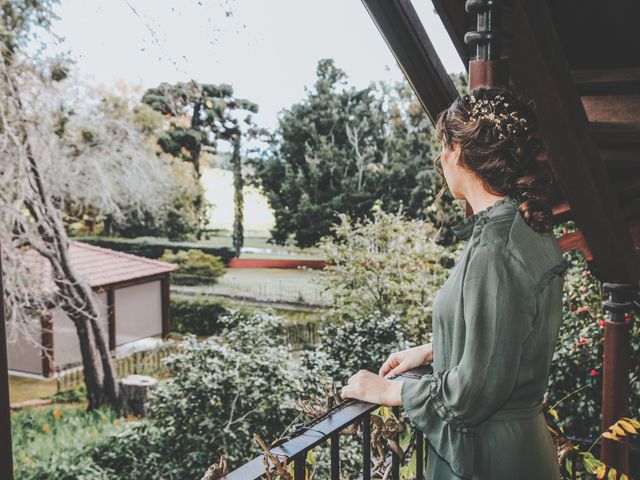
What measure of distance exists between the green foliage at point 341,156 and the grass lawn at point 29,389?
4640mm

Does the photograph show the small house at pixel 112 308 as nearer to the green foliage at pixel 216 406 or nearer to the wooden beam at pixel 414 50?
the green foliage at pixel 216 406

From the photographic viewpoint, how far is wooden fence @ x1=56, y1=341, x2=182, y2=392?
9586mm

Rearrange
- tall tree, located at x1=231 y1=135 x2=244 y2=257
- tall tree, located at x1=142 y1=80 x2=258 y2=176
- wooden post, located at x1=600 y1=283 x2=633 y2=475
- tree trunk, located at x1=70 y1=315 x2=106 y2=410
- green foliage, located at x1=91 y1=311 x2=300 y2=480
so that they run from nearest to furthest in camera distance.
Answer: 1. wooden post, located at x1=600 y1=283 x2=633 y2=475
2. green foliage, located at x1=91 y1=311 x2=300 y2=480
3. tree trunk, located at x1=70 y1=315 x2=106 y2=410
4. tall tree, located at x1=142 y1=80 x2=258 y2=176
5. tall tree, located at x1=231 y1=135 x2=244 y2=257

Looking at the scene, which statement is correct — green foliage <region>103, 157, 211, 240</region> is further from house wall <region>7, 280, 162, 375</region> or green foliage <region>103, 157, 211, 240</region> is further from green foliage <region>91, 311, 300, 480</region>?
green foliage <region>91, 311, 300, 480</region>

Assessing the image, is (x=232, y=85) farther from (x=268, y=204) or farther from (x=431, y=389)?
(x=431, y=389)

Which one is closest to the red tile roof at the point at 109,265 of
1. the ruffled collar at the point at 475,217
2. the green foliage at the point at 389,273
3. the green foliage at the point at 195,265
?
the green foliage at the point at 195,265

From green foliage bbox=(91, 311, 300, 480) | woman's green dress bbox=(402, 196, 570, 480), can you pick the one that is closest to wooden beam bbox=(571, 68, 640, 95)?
woman's green dress bbox=(402, 196, 570, 480)

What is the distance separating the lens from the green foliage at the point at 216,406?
197 inches

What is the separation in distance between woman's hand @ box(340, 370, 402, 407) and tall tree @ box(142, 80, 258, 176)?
10.4m

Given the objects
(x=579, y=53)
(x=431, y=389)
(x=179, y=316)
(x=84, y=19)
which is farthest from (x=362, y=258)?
(x=431, y=389)

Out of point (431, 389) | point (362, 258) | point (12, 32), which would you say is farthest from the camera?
point (362, 258)

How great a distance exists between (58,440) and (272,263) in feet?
17.4

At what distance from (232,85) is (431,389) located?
1069 centimetres

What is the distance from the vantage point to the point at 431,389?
36.4 inches
